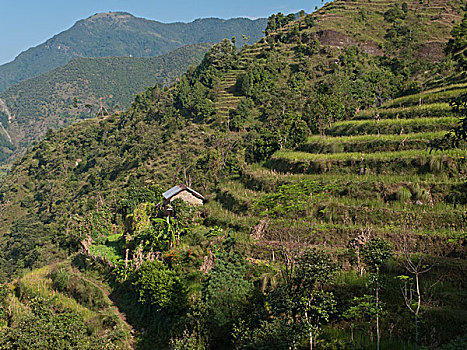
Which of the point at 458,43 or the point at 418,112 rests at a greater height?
the point at 458,43

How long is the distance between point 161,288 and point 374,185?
11605 millimetres

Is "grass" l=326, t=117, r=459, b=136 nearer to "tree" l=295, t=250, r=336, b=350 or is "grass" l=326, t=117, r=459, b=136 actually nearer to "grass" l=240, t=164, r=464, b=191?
"grass" l=240, t=164, r=464, b=191

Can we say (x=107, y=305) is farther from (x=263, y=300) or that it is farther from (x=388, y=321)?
(x=388, y=321)

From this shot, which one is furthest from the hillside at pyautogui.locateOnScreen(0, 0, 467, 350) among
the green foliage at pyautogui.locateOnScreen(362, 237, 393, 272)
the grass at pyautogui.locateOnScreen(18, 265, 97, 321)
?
the grass at pyautogui.locateOnScreen(18, 265, 97, 321)

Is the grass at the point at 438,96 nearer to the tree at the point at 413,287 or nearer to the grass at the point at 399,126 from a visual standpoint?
the grass at the point at 399,126

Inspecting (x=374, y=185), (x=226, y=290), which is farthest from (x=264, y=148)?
(x=226, y=290)

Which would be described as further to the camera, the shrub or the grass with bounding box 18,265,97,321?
the grass with bounding box 18,265,97,321

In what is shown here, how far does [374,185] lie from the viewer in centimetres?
1869

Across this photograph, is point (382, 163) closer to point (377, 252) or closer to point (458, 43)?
point (377, 252)

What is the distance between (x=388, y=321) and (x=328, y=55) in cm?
6798

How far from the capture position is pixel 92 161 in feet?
297

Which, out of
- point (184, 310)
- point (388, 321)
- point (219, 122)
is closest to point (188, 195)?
point (184, 310)

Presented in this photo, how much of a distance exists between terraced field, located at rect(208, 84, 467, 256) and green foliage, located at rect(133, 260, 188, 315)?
456 cm

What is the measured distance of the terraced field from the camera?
53.8 feet
